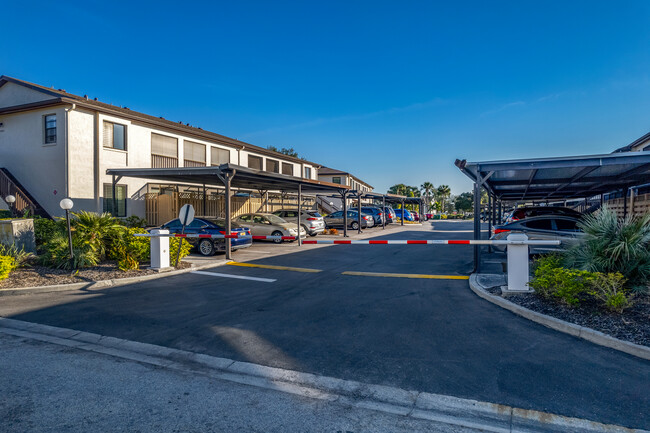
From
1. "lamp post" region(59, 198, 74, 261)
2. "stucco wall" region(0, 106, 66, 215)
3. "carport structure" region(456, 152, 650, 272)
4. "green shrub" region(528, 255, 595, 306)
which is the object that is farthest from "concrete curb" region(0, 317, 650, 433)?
"stucco wall" region(0, 106, 66, 215)

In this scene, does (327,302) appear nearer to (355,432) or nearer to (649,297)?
(355,432)

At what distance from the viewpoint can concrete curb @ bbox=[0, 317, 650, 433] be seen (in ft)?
10.3

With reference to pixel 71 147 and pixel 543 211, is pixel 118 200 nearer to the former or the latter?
pixel 71 147

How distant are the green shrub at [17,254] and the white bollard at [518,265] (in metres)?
12.0

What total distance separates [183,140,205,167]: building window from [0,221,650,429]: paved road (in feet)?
44.7

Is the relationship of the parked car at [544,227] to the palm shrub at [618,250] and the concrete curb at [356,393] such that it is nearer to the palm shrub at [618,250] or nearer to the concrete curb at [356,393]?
the palm shrub at [618,250]

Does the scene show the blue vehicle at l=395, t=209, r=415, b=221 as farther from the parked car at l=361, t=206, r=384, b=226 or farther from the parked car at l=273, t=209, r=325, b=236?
the parked car at l=273, t=209, r=325, b=236

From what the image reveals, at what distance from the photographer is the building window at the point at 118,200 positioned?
16.8 metres

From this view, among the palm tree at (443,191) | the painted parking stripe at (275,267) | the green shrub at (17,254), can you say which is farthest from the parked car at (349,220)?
the palm tree at (443,191)

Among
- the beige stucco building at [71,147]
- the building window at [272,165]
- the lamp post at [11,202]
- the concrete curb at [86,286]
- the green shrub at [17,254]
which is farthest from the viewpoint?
the building window at [272,165]

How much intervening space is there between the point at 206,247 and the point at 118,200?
6.75m

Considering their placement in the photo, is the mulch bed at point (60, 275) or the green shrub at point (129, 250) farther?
the green shrub at point (129, 250)

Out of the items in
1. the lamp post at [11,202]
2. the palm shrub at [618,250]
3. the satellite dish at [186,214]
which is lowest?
the palm shrub at [618,250]

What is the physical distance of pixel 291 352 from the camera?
15.6 feet
